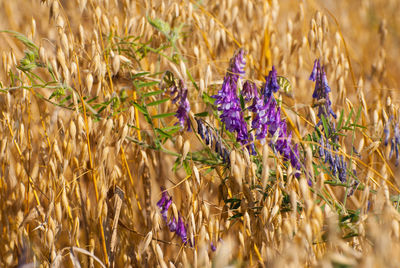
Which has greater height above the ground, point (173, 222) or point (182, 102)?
point (182, 102)

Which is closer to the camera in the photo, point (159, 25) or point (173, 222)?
point (173, 222)

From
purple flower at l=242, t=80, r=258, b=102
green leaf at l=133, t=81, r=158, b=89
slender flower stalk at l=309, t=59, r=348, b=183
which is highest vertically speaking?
green leaf at l=133, t=81, r=158, b=89

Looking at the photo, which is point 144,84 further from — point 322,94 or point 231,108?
point 322,94

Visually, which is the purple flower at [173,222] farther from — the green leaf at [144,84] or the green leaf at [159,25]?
the green leaf at [159,25]

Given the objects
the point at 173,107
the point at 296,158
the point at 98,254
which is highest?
the point at 173,107

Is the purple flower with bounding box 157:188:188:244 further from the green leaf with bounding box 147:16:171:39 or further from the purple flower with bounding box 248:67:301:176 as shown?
the green leaf with bounding box 147:16:171:39

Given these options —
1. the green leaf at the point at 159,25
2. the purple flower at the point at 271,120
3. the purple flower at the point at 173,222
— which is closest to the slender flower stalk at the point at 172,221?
the purple flower at the point at 173,222

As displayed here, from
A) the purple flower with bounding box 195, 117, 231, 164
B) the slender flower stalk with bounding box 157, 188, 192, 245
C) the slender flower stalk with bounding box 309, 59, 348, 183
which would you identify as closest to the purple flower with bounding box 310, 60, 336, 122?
the slender flower stalk with bounding box 309, 59, 348, 183

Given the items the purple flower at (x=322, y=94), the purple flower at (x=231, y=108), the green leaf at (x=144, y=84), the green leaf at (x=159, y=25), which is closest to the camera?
the purple flower at (x=231, y=108)

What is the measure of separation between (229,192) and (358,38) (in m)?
2.11

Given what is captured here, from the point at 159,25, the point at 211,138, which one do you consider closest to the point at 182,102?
the point at 211,138

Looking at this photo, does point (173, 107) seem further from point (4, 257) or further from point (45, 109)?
point (4, 257)

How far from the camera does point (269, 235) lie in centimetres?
111

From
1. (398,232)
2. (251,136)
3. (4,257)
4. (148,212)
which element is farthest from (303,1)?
(4,257)
